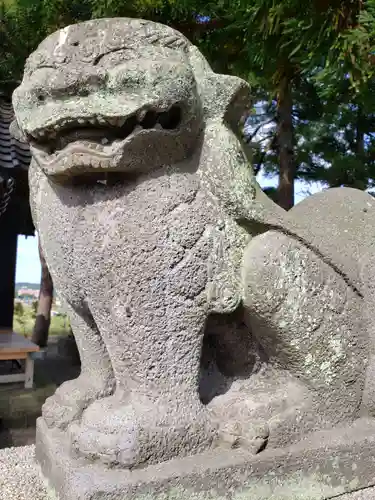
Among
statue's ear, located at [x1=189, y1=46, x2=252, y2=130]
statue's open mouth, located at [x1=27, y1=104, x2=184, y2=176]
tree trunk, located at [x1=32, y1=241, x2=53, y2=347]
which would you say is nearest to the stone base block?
statue's open mouth, located at [x1=27, y1=104, x2=184, y2=176]

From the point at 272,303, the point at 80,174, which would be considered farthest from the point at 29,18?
the point at 272,303

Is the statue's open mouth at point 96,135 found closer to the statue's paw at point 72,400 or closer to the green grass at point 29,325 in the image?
the statue's paw at point 72,400

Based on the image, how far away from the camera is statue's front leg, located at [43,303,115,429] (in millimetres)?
1361

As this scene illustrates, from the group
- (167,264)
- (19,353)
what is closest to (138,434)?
(167,264)

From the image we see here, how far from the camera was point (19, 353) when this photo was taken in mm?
4621

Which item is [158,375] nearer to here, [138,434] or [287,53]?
[138,434]

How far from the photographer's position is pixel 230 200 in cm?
125

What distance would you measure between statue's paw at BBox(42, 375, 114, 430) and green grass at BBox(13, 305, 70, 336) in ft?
22.4

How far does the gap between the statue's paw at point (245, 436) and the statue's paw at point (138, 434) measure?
0.04m

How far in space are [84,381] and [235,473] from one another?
1.60ft

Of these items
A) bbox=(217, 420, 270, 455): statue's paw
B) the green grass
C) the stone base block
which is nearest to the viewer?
the stone base block

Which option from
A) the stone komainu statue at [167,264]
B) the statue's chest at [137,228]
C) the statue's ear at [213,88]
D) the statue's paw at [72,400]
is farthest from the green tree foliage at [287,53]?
the statue's paw at [72,400]

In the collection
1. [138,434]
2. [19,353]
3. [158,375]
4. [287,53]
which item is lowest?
[19,353]

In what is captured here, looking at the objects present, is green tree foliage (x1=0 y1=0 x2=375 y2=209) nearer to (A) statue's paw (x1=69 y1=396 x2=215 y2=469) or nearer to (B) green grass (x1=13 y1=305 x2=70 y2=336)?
(A) statue's paw (x1=69 y1=396 x2=215 y2=469)
